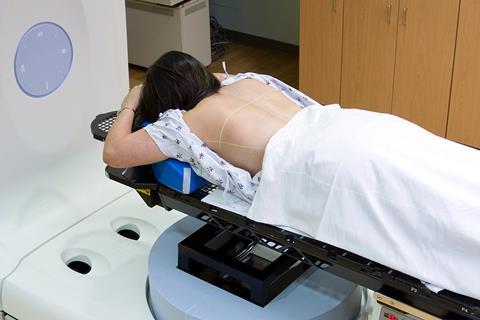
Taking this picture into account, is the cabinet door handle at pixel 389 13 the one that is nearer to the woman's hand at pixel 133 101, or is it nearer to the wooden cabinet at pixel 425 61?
the wooden cabinet at pixel 425 61

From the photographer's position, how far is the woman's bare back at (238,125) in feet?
4.84

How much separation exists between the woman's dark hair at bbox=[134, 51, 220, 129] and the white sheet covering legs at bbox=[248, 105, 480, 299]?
24 cm

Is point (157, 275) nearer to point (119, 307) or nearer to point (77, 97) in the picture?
point (119, 307)

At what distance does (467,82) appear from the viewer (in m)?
2.77

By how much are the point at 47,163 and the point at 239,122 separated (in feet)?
A: 1.76

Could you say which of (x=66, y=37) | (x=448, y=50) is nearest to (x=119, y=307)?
(x=66, y=37)

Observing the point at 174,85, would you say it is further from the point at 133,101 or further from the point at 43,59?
the point at 43,59

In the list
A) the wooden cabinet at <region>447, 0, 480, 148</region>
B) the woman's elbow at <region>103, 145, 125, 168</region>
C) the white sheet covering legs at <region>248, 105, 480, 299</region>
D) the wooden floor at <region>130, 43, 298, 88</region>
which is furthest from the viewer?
the wooden floor at <region>130, 43, 298, 88</region>

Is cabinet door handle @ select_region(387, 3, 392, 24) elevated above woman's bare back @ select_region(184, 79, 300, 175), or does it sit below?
below

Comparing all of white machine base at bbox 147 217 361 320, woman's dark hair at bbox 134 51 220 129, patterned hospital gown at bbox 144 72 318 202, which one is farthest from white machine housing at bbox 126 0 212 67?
white machine base at bbox 147 217 361 320

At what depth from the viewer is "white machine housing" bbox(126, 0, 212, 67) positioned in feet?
11.8

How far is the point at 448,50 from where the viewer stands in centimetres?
277

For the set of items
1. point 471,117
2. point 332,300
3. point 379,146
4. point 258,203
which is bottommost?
point 471,117

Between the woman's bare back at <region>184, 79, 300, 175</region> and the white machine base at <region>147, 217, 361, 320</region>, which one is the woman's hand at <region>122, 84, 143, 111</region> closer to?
the woman's bare back at <region>184, 79, 300, 175</region>
